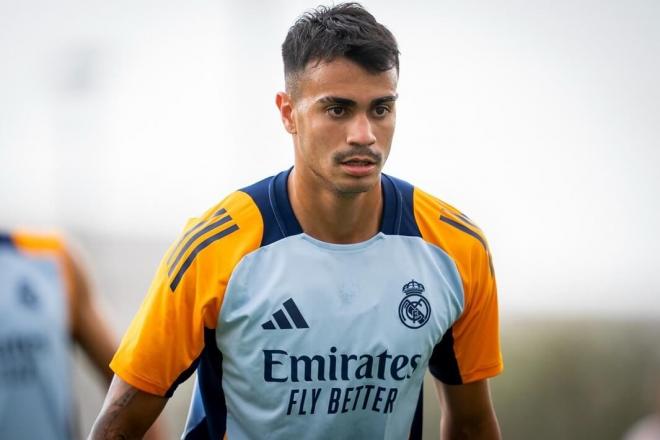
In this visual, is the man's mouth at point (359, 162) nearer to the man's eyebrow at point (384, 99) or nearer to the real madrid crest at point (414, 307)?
the man's eyebrow at point (384, 99)

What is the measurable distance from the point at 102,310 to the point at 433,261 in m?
1.73

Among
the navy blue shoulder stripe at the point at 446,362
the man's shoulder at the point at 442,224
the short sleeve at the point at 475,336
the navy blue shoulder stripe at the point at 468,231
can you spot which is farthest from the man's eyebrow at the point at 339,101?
the navy blue shoulder stripe at the point at 446,362

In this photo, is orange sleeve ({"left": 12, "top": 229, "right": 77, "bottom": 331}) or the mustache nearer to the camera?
the mustache

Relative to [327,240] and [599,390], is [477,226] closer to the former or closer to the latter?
[327,240]

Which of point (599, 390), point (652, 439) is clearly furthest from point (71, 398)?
point (599, 390)

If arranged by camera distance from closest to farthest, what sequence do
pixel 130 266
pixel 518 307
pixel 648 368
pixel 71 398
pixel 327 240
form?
pixel 327 240, pixel 71 398, pixel 648 368, pixel 518 307, pixel 130 266

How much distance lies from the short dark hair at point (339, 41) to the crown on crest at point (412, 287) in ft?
2.75

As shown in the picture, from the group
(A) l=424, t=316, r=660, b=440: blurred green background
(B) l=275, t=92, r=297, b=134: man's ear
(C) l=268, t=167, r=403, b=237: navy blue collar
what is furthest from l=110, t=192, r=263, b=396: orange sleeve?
(A) l=424, t=316, r=660, b=440: blurred green background

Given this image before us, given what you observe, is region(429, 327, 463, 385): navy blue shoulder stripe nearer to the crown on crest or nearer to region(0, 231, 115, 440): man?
the crown on crest

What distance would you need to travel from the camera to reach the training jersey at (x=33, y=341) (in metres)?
4.23

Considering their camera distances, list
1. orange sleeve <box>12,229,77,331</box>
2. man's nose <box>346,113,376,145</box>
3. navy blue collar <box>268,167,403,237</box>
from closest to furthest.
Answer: man's nose <box>346,113,376,145</box> → navy blue collar <box>268,167,403,237</box> → orange sleeve <box>12,229,77,331</box>

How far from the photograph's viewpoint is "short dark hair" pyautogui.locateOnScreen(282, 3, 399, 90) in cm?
375

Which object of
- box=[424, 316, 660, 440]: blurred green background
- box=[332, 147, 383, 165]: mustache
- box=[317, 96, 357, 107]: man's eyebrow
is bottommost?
box=[424, 316, 660, 440]: blurred green background

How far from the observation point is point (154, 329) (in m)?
3.68
